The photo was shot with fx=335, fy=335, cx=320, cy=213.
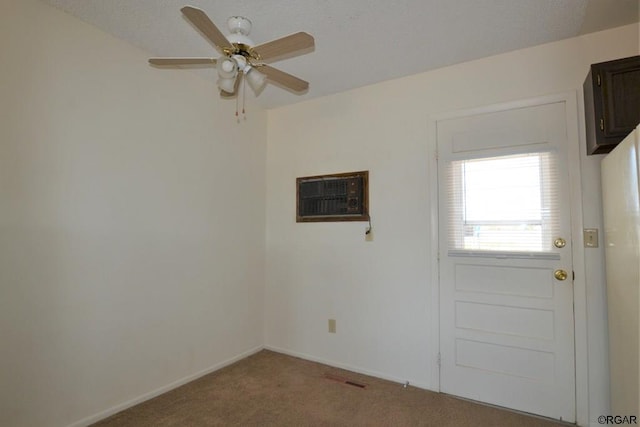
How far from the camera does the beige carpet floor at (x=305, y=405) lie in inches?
87.9

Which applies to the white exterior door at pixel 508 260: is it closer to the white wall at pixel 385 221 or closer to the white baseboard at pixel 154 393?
the white wall at pixel 385 221

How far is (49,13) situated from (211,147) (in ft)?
4.50

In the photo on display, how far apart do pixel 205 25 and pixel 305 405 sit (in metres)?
2.48

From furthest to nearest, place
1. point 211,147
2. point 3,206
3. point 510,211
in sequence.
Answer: point 211,147 → point 510,211 → point 3,206

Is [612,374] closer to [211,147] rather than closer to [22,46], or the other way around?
[211,147]

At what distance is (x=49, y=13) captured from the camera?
80.7 inches

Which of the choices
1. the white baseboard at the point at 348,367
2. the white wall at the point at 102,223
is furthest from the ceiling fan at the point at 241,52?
the white baseboard at the point at 348,367

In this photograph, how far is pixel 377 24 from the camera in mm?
2166

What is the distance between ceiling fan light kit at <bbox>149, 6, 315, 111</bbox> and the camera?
1599 millimetres

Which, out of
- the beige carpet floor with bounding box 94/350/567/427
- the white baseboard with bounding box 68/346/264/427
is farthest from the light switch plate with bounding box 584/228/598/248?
the white baseboard with bounding box 68/346/264/427

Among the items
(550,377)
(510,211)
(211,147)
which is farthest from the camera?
(211,147)

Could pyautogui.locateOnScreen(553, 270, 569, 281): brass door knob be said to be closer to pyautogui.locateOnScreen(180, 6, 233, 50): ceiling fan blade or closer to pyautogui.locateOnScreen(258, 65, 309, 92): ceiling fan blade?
pyautogui.locateOnScreen(258, 65, 309, 92): ceiling fan blade

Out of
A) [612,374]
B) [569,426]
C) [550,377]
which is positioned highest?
[612,374]

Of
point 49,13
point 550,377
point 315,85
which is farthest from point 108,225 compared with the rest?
point 550,377
